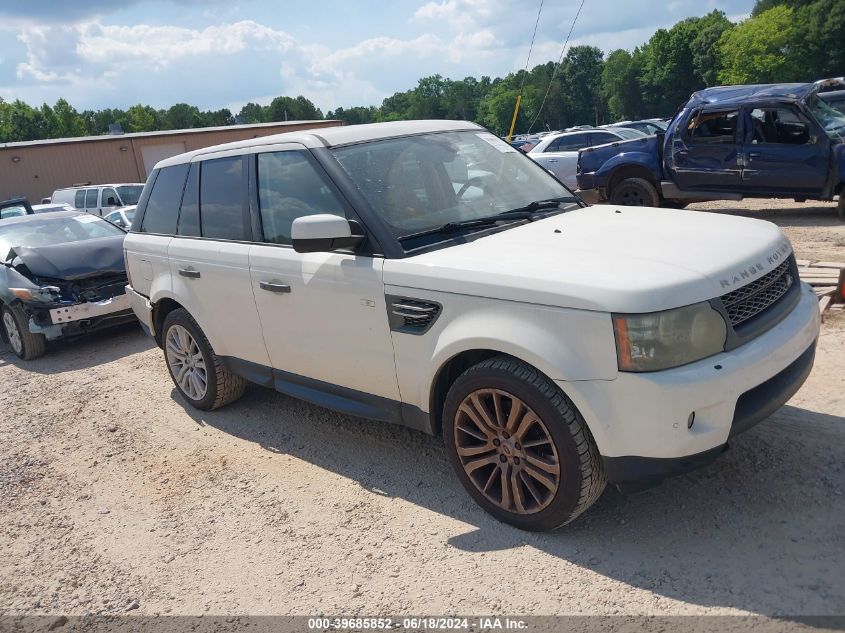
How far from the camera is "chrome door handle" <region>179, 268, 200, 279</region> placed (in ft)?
16.0

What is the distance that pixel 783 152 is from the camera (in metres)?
10.1

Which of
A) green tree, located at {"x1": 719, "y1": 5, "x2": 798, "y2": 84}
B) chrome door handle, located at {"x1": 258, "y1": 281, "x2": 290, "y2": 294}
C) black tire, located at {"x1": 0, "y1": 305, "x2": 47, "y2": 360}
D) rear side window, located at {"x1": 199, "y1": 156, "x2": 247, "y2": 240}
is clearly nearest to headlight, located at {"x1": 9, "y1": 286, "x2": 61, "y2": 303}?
black tire, located at {"x1": 0, "y1": 305, "x2": 47, "y2": 360}

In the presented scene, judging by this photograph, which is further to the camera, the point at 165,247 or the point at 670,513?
the point at 165,247

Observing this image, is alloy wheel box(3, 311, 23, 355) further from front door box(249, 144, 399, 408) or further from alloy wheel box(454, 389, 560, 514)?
alloy wheel box(454, 389, 560, 514)

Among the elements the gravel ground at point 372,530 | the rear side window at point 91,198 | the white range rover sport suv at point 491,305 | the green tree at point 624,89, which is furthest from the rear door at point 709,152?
the green tree at point 624,89

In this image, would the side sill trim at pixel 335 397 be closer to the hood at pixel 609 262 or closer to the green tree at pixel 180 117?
the hood at pixel 609 262

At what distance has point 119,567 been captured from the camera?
3.61 m

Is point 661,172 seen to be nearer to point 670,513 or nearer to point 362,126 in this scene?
point 362,126

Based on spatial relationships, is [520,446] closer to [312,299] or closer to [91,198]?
[312,299]

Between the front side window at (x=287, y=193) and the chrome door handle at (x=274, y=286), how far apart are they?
256 millimetres

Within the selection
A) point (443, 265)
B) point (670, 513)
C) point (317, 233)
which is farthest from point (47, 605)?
point (670, 513)

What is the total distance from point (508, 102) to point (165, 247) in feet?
343

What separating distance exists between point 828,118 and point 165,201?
9.20 meters

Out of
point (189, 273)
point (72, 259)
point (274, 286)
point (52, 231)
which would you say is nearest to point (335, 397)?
point (274, 286)
